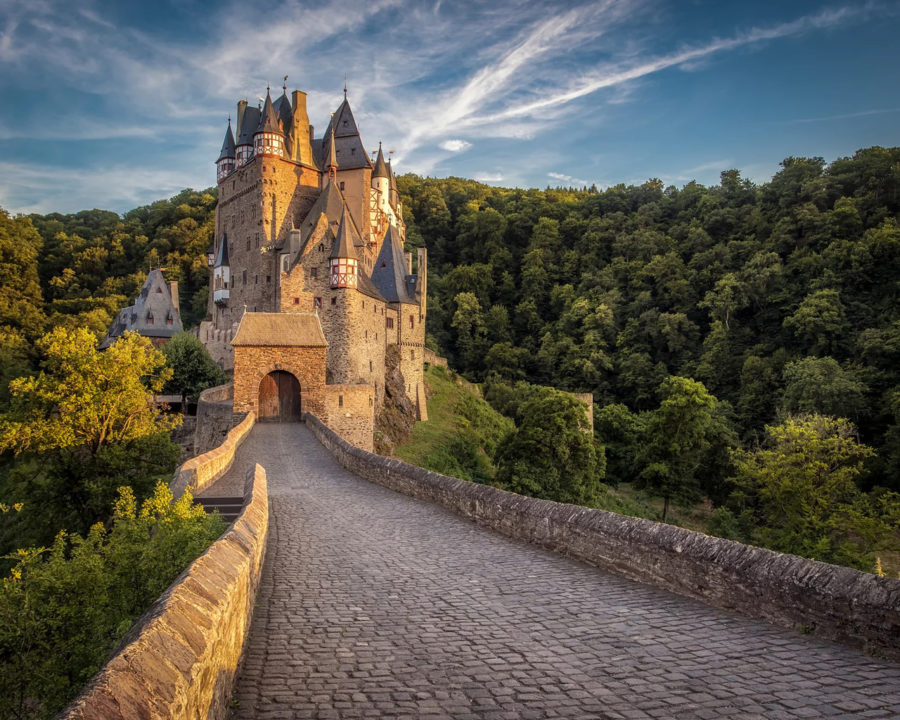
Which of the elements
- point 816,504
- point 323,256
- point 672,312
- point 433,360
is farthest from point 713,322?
point 323,256

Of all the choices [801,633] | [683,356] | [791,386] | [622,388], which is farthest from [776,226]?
[801,633]

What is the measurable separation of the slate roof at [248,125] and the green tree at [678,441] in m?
36.4

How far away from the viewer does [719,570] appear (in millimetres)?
5879

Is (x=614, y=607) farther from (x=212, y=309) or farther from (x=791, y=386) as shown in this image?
(x=212, y=309)

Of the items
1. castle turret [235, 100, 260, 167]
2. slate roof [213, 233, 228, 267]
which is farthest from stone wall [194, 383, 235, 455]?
castle turret [235, 100, 260, 167]

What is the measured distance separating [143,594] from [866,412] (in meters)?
43.8

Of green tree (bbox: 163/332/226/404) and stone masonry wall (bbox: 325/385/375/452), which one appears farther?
green tree (bbox: 163/332/226/404)

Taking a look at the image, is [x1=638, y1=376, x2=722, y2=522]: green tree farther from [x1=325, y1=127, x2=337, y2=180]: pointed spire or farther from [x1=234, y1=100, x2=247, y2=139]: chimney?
[x1=234, y1=100, x2=247, y2=139]: chimney

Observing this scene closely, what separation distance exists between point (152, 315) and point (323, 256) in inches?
917

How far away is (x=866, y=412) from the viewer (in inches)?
1501

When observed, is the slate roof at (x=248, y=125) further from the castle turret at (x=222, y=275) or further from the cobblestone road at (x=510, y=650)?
the cobblestone road at (x=510, y=650)

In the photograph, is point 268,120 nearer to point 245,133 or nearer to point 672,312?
point 245,133

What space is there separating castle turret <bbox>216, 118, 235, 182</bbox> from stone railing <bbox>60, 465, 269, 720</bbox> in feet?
163

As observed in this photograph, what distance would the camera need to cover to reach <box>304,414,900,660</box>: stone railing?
4770mm
